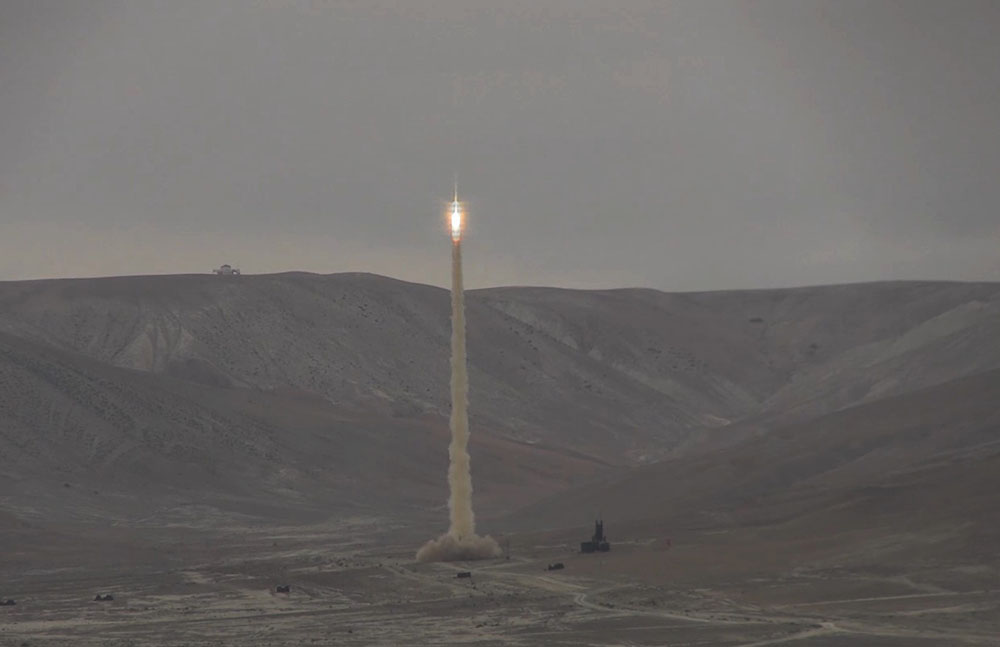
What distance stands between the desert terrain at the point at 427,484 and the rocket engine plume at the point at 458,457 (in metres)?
1.70

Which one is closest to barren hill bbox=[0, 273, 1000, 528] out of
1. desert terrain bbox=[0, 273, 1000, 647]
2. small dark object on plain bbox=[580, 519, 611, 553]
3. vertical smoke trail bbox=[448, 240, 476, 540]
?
desert terrain bbox=[0, 273, 1000, 647]

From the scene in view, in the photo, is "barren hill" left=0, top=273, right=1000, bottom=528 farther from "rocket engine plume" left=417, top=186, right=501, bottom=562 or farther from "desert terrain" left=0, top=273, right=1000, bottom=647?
"rocket engine plume" left=417, top=186, right=501, bottom=562

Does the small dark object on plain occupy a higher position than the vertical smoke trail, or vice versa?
the vertical smoke trail

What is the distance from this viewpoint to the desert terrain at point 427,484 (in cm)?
6856

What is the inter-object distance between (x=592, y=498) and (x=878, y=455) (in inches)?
633

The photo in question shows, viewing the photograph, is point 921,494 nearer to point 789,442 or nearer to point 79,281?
point 789,442

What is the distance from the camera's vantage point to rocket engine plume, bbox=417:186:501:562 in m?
80.1

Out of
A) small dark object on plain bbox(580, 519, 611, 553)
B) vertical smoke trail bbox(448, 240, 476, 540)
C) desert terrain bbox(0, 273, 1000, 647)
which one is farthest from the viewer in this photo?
small dark object on plain bbox(580, 519, 611, 553)

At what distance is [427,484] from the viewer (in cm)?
13962

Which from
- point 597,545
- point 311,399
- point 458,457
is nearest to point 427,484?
point 311,399

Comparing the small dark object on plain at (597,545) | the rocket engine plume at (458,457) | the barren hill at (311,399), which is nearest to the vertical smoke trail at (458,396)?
the rocket engine plume at (458,457)

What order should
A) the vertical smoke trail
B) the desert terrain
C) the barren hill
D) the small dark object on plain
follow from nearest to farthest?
the desert terrain < the vertical smoke trail < the small dark object on plain < the barren hill

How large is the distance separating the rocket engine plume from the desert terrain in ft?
5.58

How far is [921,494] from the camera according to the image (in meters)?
89.3
